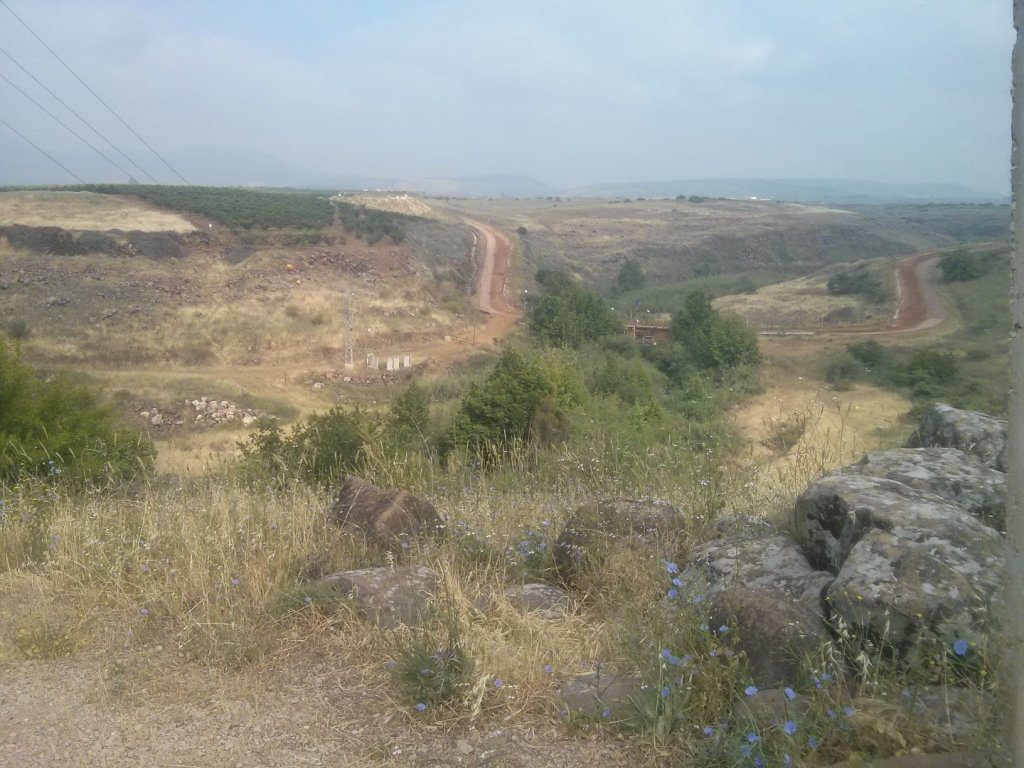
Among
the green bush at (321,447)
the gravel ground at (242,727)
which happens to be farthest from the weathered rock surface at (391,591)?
the green bush at (321,447)

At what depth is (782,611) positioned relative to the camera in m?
3.01

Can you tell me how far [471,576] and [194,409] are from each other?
33270 millimetres

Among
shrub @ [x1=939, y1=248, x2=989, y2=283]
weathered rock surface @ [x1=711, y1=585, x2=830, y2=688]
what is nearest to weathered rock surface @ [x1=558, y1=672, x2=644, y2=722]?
weathered rock surface @ [x1=711, y1=585, x2=830, y2=688]

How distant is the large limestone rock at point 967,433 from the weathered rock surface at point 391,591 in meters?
2.78

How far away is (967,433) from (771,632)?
7.21ft

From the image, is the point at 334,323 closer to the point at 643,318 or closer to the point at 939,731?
the point at 643,318

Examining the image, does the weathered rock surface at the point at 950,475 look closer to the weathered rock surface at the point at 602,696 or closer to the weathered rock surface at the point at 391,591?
the weathered rock surface at the point at 602,696

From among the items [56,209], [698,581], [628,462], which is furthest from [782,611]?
[56,209]

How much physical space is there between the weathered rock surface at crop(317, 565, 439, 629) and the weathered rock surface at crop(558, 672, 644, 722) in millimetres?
717

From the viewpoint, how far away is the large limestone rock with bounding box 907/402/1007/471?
14.3 ft

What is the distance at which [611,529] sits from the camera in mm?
4266

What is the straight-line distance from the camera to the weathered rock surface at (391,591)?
3615 mm

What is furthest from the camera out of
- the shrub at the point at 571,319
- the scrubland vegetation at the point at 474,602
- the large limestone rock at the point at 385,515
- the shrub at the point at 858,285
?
the shrub at the point at 858,285

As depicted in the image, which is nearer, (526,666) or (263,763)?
(263,763)
